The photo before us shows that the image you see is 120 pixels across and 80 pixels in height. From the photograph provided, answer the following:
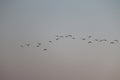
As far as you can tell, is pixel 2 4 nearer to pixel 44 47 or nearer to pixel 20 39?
pixel 20 39

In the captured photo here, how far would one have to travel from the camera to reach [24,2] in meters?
2.16

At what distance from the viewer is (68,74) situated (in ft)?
6.86

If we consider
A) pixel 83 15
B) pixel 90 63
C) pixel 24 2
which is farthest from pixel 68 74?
pixel 24 2

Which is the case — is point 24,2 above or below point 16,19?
above

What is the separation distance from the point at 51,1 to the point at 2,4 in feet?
2.36

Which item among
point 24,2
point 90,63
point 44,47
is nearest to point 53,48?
point 44,47

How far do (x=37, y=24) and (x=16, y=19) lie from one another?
319mm

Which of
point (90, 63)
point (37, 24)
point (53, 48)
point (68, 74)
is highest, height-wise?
point (37, 24)

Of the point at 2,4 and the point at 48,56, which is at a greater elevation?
the point at 2,4

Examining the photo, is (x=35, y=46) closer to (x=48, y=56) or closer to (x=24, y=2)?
(x=48, y=56)

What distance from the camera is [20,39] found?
2.12 m

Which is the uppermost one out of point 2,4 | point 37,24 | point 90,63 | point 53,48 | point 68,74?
point 2,4

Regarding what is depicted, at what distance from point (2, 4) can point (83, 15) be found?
47.2 inches

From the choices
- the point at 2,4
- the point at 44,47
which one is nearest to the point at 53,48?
the point at 44,47
